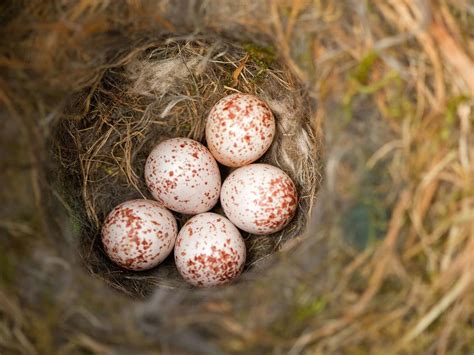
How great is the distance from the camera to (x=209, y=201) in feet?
6.31

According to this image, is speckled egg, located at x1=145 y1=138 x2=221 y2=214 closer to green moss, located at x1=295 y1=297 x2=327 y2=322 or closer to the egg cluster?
the egg cluster

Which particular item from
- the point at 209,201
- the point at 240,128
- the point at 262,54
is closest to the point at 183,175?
the point at 209,201

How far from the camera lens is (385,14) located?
1355 millimetres

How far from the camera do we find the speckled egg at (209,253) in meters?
1.76

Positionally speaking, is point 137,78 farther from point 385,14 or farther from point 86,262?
point 385,14

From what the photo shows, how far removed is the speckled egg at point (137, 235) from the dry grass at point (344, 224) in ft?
1.14

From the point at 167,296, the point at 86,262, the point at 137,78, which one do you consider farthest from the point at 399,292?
the point at 137,78

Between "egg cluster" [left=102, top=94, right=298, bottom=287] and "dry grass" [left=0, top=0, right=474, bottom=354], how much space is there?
1.06ft

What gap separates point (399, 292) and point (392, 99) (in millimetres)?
491

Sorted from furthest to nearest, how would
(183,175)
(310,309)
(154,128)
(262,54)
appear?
1. (154,128)
2. (183,175)
3. (262,54)
4. (310,309)

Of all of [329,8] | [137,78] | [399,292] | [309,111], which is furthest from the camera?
[137,78]

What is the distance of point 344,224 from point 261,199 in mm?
496

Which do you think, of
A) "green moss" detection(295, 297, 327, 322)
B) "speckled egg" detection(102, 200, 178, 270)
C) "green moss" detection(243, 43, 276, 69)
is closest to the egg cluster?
"speckled egg" detection(102, 200, 178, 270)

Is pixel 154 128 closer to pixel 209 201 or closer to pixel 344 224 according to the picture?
pixel 209 201
